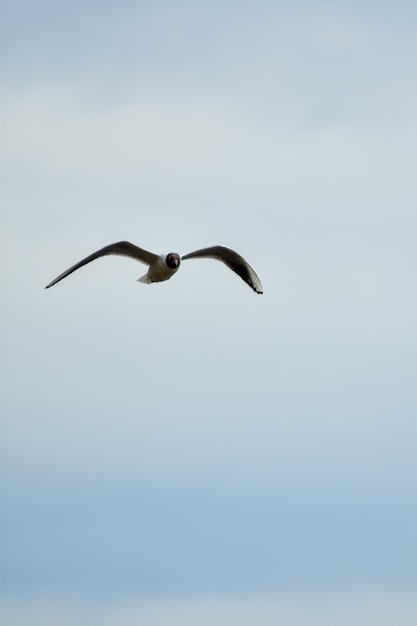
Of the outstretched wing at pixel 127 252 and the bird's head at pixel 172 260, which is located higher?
the outstretched wing at pixel 127 252

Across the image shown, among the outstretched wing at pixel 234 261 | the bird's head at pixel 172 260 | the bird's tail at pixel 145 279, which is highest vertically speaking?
the outstretched wing at pixel 234 261

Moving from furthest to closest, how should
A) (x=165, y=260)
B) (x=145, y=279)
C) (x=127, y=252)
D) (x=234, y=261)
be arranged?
1. (x=234, y=261)
2. (x=127, y=252)
3. (x=145, y=279)
4. (x=165, y=260)

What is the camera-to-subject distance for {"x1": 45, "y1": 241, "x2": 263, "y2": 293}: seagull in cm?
2252

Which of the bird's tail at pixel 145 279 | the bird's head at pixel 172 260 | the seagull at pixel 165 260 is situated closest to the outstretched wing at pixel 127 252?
the seagull at pixel 165 260

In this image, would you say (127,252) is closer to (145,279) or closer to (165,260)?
(145,279)

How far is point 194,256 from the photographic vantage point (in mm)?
24938

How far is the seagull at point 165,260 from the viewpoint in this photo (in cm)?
2252

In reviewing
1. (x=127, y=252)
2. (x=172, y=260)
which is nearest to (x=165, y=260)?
(x=172, y=260)

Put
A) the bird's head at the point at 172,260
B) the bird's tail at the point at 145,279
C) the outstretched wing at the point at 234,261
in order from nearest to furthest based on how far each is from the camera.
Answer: the bird's head at the point at 172,260 → the bird's tail at the point at 145,279 → the outstretched wing at the point at 234,261

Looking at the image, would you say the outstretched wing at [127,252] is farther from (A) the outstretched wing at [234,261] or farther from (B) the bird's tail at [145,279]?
(A) the outstretched wing at [234,261]

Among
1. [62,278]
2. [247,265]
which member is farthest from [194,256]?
[62,278]

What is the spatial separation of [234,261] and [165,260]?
316 cm

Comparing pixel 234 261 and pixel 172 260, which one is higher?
pixel 234 261

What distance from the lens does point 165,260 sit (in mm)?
22625
